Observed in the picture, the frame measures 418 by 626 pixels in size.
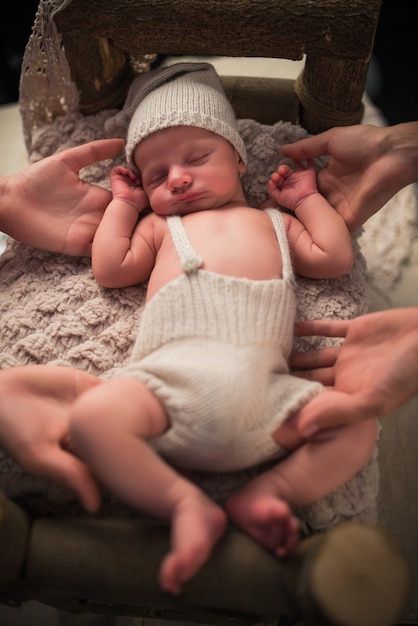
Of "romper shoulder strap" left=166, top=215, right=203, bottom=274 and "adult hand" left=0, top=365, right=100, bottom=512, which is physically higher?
"romper shoulder strap" left=166, top=215, right=203, bottom=274

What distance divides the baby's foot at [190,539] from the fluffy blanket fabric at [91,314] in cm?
15

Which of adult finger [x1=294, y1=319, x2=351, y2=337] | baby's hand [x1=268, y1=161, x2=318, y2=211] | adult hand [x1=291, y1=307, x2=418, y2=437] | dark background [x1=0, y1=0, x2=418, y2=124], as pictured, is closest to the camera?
adult hand [x1=291, y1=307, x2=418, y2=437]

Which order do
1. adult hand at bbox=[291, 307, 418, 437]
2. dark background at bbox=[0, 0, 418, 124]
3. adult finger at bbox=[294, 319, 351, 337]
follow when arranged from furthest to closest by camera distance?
1. dark background at bbox=[0, 0, 418, 124]
2. adult finger at bbox=[294, 319, 351, 337]
3. adult hand at bbox=[291, 307, 418, 437]

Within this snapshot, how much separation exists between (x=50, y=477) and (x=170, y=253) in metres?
0.48

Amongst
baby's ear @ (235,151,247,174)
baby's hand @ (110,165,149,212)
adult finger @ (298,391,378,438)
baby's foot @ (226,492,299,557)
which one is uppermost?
baby's ear @ (235,151,247,174)

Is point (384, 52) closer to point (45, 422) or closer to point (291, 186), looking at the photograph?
point (291, 186)

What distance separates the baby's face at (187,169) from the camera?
120cm

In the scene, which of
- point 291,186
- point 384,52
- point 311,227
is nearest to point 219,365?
point 311,227

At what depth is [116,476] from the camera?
85cm

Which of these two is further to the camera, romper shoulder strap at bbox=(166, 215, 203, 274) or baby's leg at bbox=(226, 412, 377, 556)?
romper shoulder strap at bbox=(166, 215, 203, 274)

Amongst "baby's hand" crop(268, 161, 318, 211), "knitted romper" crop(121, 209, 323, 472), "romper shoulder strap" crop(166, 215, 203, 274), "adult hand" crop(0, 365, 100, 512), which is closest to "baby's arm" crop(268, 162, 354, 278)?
"baby's hand" crop(268, 161, 318, 211)

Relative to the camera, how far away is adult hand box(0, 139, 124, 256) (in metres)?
1.31

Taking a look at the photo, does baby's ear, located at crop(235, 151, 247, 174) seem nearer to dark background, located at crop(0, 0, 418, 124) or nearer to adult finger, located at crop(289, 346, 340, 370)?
adult finger, located at crop(289, 346, 340, 370)

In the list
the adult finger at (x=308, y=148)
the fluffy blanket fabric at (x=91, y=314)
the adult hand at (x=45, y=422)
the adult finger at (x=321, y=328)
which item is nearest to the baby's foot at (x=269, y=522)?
the fluffy blanket fabric at (x=91, y=314)
